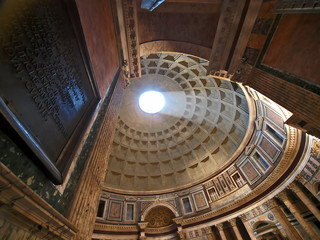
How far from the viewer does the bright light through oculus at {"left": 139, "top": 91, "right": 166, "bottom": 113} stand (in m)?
17.5

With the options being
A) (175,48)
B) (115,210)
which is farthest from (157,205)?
(175,48)

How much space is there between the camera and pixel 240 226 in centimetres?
1034

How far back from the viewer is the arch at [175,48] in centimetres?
709

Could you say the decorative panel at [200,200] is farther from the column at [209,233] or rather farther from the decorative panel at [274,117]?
the decorative panel at [274,117]

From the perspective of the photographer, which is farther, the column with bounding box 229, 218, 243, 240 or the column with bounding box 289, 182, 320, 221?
the column with bounding box 229, 218, 243, 240

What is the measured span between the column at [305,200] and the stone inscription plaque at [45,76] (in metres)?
10.00

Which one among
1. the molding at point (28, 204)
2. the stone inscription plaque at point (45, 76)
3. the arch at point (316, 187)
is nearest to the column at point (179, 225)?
the arch at point (316, 187)

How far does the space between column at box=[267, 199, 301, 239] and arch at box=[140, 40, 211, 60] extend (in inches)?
353

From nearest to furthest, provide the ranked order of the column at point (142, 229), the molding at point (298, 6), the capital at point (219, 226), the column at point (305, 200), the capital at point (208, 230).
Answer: the molding at point (298, 6)
the column at point (305, 200)
the capital at point (219, 226)
the capital at point (208, 230)
the column at point (142, 229)

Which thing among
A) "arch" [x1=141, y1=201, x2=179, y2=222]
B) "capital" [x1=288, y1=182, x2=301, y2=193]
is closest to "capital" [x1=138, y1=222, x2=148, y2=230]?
"arch" [x1=141, y1=201, x2=179, y2=222]

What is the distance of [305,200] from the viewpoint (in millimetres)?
7148

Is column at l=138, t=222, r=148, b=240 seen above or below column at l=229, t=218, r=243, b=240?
above

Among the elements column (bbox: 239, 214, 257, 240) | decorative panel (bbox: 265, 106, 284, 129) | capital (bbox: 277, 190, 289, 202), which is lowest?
column (bbox: 239, 214, 257, 240)

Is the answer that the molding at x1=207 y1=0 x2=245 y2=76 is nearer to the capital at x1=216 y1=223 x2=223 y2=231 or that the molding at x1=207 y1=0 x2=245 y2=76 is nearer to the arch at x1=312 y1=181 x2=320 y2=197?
the arch at x1=312 y1=181 x2=320 y2=197
